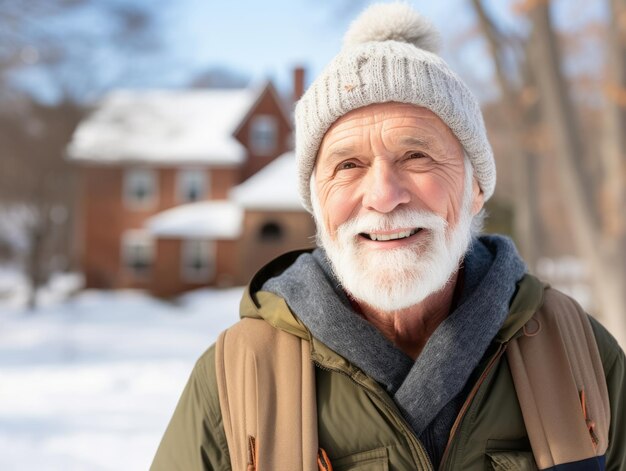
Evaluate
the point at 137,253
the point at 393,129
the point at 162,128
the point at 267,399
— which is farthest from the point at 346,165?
the point at 137,253

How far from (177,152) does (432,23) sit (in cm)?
2882

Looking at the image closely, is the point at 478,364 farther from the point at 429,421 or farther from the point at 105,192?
the point at 105,192

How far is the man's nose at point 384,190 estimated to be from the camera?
216 centimetres

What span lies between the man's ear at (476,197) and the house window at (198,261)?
27235 mm

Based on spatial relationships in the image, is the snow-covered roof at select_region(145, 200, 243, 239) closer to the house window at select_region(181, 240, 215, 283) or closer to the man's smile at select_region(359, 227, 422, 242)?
the house window at select_region(181, 240, 215, 283)

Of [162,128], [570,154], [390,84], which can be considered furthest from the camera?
[162,128]

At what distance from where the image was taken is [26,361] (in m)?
15.7

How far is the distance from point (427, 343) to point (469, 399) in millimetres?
234

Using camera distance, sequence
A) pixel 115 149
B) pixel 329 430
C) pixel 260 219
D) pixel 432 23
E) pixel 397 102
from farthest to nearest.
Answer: pixel 115 149 < pixel 260 219 < pixel 432 23 < pixel 397 102 < pixel 329 430

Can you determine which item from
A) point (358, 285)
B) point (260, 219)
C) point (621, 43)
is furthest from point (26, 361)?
point (358, 285)

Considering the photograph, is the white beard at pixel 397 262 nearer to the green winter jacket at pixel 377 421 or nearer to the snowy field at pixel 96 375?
the green winter jacket at pixel 377 421

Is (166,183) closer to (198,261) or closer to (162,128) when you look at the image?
(162,128)

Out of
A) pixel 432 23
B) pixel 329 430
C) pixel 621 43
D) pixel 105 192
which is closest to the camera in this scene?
pixel 329 430

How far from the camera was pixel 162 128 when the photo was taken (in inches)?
1195
